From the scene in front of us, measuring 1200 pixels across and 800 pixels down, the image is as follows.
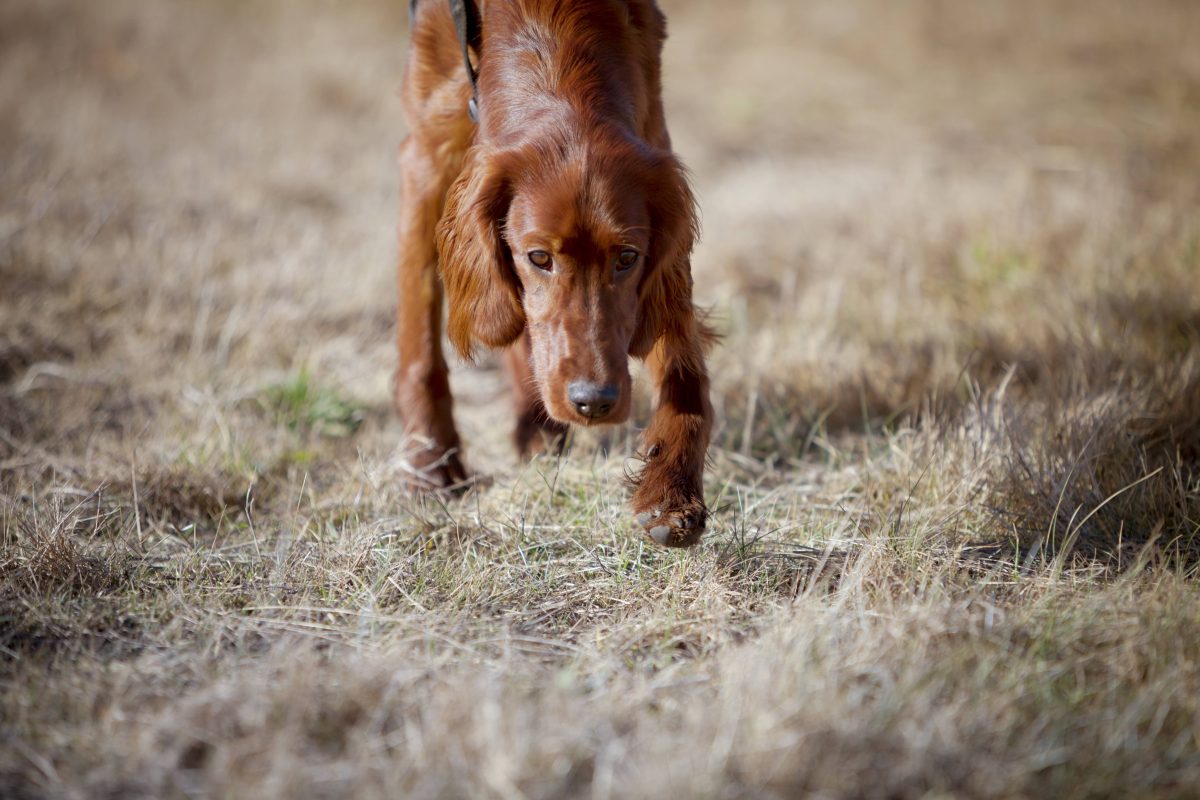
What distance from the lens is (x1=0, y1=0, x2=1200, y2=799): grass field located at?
5.19ft

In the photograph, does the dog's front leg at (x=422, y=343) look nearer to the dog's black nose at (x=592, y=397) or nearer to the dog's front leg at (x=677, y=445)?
the dog's front leg at (x=677, y=445)

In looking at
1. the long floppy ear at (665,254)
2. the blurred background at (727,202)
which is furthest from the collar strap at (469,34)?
the blurred background at (727,202)

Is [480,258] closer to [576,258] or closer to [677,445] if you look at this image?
[576,258]

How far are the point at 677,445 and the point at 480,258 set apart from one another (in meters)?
0.62

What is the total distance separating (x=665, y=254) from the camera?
2.23 meters

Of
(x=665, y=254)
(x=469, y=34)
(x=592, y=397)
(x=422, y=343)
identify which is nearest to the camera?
(x=592, y=397)

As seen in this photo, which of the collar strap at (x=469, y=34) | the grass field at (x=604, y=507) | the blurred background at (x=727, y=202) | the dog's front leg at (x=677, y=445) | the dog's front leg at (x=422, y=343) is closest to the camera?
the grass field at (x=604, y=507)

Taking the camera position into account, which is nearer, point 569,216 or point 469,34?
point 569,216

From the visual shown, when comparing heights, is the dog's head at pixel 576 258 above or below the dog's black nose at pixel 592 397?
above

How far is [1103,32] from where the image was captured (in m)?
8.57

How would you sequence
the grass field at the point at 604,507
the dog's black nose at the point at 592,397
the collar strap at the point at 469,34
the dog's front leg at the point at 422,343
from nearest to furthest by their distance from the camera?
1. the grass field at the point at 604,507
2. the dog's black nose at the point at 592,397
3. the collar strap at the point at 469,34
4. the dog's front leg at the point at 422,343

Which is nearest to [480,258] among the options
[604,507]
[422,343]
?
[422,343]

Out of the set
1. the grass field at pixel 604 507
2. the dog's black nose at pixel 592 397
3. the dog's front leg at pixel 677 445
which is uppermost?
the dog's black nose at pixel 592 397

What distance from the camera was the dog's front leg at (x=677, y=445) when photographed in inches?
84.4
